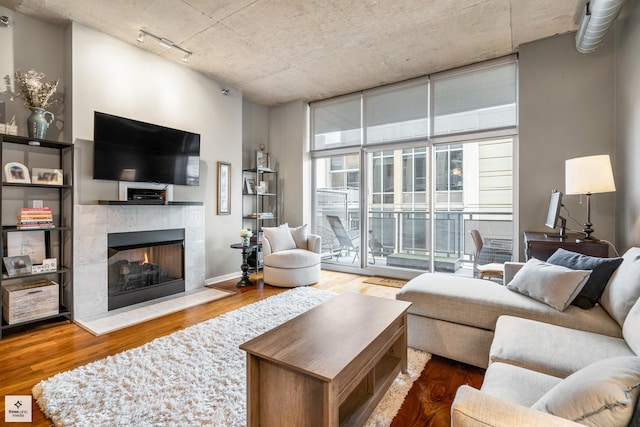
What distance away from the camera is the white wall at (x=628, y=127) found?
2660mm

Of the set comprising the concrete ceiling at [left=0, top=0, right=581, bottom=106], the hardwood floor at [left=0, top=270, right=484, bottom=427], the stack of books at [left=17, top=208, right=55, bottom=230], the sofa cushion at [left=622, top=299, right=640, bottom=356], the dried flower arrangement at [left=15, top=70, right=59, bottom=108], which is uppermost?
the concrete ceiling at [left=0, top=0, right=581, bottom=106]

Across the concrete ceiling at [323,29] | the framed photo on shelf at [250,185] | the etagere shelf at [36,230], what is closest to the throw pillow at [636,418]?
the concrete ceiling at [323,29]

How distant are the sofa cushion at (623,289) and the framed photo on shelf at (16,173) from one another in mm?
4569

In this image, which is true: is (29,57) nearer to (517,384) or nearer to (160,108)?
(160,108)

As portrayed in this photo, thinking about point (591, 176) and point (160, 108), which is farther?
point (160, 108)

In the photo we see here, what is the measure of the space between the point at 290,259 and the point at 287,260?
44 mm

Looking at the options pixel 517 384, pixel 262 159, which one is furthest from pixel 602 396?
pixel 262 159

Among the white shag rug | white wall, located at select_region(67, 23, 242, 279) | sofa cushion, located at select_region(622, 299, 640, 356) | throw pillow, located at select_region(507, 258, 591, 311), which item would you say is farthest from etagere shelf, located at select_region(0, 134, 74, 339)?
sofa cushion, located at select_region(622, 299, 640, 356)

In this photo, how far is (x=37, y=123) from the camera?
2832 mm

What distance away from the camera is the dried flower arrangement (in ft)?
9.21

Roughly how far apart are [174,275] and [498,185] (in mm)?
4598

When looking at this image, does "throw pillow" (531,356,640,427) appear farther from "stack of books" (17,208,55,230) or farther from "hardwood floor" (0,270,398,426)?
"stack of books" (17,208,55,230)

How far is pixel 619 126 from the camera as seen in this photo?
3.09 meters

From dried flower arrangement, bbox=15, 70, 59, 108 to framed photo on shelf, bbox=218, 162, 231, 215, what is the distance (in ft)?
6.79
